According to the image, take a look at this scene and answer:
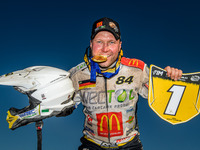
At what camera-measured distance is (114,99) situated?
2277 mm

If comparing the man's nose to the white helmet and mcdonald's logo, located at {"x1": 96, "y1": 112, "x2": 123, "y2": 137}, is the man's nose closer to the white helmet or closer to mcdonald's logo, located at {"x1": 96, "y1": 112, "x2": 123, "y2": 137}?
the white helmet

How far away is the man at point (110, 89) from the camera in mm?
2242

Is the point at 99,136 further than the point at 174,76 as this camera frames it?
Yes

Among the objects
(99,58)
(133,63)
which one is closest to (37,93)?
(99,58)

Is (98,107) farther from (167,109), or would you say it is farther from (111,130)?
(167,109)

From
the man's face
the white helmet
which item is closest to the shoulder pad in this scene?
the man's face

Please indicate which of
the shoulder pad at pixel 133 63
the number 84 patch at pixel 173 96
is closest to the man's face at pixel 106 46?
the shoulder pad at pixel 133 63

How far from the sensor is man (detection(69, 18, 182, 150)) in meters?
2.24

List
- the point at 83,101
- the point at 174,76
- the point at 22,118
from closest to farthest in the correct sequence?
the point at 22,118 → the point at 174,76 → the point at 83,101

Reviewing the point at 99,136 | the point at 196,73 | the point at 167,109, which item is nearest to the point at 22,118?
the point at 99,136

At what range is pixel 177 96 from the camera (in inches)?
80.0

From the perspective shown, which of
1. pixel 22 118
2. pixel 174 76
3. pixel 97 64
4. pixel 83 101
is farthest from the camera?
pixel 83 101

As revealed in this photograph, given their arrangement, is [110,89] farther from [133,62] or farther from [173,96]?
[173,96]

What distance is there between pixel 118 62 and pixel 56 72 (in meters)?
0.73
